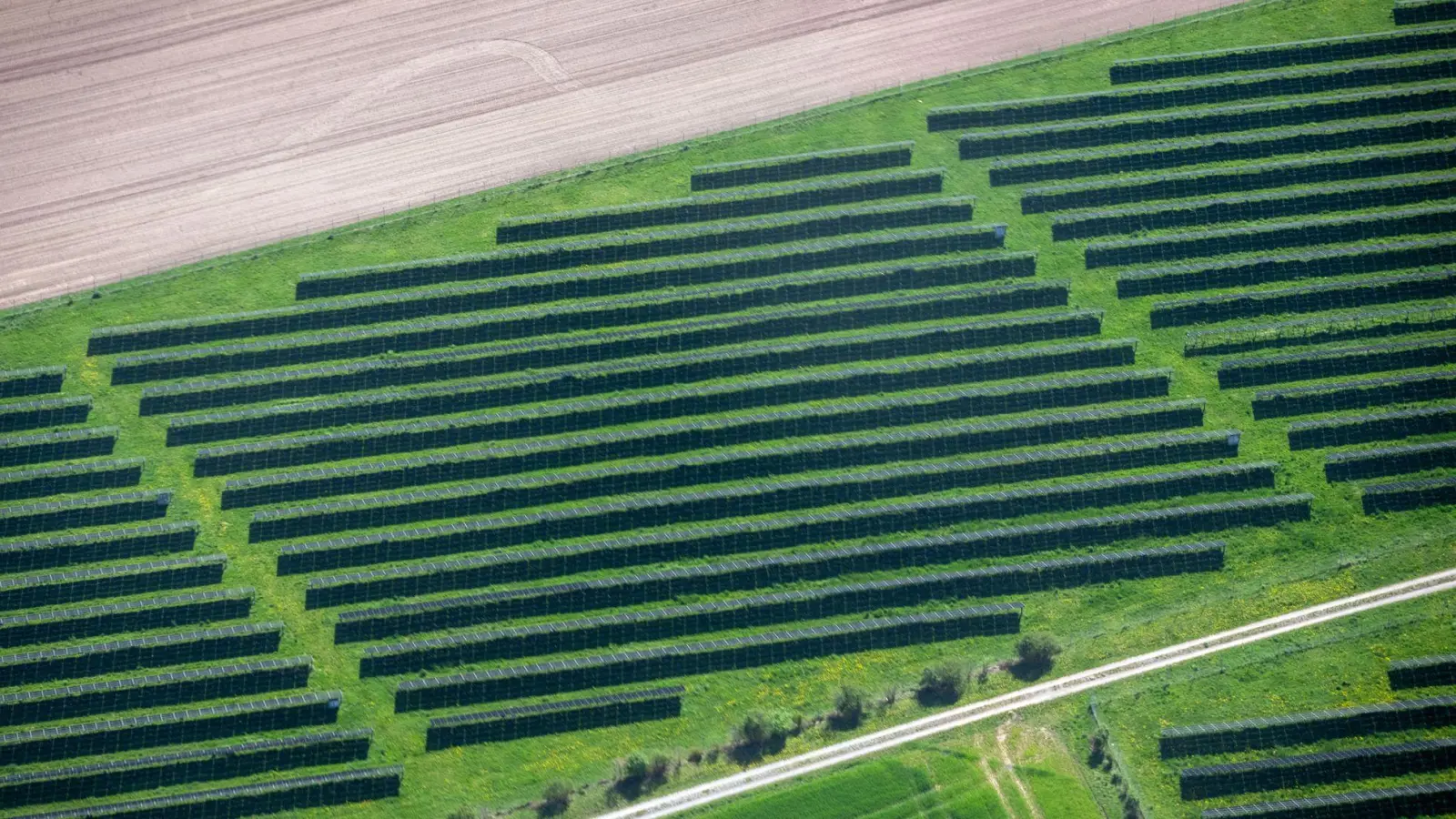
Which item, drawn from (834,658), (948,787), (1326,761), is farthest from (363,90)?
(1326,761)

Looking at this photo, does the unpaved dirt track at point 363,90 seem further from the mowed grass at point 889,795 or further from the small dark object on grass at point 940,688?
the mowed grass at point 889,795

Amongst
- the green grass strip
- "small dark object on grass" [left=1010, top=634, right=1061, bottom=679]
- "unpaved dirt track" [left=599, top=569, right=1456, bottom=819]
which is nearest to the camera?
"unpaved dirt track" [left=599, top=569, right=1456, bottom=819]

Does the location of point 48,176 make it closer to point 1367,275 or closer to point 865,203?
point 865,203

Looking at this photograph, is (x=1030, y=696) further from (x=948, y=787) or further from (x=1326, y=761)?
(x=1326, y=761)

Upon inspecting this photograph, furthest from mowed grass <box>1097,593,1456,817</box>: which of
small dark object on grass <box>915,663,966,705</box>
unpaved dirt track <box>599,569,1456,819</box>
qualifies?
small dark object on grass <box>915,663,966,705</box>

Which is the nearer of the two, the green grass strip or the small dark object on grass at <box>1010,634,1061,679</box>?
the small dark object on grass at <box>1010,634,1061,679</box>

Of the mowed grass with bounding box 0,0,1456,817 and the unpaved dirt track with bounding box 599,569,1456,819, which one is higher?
the mowed grass with bounding box 0,0,1456,817

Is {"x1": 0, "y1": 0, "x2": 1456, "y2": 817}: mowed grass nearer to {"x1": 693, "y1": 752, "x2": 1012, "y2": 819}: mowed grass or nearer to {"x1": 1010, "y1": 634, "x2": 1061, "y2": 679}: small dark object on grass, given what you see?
{"x1": 693, "y1": 752, "x2": 1012, "y2": 819}: mowed grass
